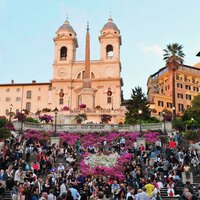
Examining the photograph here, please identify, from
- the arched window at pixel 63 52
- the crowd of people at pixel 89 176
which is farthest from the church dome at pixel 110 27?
the crowd of people at pixel 89 176

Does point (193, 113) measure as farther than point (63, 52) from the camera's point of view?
No

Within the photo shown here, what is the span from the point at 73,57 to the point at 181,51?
38.3 metres

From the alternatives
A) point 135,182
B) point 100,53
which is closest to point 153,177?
point 135,182

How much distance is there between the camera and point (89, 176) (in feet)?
69.1

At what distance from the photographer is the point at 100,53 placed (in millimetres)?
87938

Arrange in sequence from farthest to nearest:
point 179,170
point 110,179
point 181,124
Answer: point 181,124
point 179,170
point 110,179

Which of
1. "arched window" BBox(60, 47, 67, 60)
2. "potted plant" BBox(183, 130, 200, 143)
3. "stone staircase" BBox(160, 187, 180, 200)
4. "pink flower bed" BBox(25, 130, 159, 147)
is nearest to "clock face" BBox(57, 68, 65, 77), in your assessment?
"arched window" BBox(60, 47, 67, 60)

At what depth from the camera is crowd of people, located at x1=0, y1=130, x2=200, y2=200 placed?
15102 millimetres

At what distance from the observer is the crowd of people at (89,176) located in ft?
49.5

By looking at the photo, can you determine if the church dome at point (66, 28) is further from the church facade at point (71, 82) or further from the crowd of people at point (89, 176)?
the crowd of people at point (89, 176)

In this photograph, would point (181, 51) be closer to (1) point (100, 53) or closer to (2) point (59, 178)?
(1) point (100, 53)

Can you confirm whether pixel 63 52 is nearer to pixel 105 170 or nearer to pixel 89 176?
pixel 105 170

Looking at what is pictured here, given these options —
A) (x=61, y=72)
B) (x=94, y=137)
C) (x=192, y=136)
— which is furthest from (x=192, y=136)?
(x=61, y=72)

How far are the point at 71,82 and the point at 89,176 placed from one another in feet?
212
